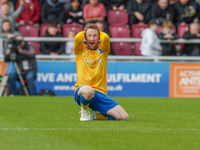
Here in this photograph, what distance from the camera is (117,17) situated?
51.9 ft

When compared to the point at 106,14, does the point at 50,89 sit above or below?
below

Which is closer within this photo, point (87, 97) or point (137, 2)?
point (87, 97)

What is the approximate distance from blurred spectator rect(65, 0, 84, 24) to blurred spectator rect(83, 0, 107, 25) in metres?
0.43

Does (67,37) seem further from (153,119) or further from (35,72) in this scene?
(153,119)

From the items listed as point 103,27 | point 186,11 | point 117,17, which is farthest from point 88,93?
point 186,11

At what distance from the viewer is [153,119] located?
7.54 m

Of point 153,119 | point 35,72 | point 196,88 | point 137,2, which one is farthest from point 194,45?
point 153,119

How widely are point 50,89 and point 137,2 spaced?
483 centimetres

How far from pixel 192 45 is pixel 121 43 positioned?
8.34 ft

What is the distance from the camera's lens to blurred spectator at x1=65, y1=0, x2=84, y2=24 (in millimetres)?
15820

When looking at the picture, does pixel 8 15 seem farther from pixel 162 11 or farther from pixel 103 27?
pixel 162 11

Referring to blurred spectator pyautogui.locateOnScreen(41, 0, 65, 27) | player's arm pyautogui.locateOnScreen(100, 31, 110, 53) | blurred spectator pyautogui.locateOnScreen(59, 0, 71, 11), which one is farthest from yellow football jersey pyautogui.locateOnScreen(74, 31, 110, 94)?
blurred spectator pyautogui.locateOnScreen(59, 0, 71, 11)

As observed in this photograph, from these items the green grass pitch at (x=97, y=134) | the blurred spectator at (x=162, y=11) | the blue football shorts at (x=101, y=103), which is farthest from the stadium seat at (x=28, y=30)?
the blue football shorts at (x=101, y=103)

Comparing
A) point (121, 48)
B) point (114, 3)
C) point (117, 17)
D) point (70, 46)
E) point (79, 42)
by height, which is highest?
point (114, 3)
